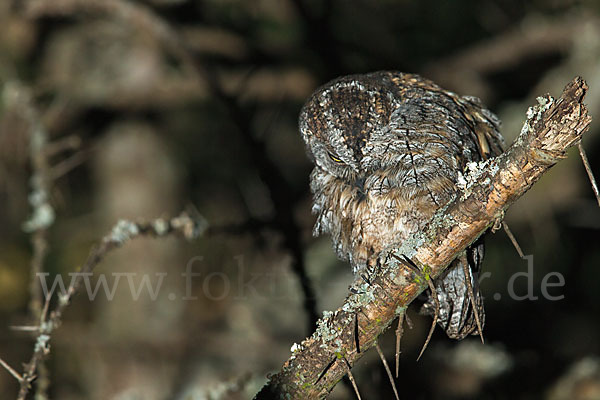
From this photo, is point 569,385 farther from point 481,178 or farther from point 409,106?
point 481,178

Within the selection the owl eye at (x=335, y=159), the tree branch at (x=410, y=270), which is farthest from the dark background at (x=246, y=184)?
the tree branch at (x=410, y=270)

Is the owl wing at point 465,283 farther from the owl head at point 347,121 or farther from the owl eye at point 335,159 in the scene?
the owl eye at point 335,159

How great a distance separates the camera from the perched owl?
2.76 meters

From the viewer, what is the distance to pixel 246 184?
6.79 m

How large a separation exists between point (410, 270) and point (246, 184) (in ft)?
16.1

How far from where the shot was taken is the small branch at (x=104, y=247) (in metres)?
2.19

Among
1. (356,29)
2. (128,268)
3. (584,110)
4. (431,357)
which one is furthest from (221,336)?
(584,110)

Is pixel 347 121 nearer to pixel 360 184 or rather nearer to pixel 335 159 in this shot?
pixel 335 159

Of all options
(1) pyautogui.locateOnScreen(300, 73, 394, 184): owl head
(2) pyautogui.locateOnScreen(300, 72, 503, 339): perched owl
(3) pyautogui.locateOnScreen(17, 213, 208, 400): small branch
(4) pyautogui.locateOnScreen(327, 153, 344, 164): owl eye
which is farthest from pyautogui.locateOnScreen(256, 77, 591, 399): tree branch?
(4) pyautogui.locateOnScreen(327, 153, 344, 164): owl eye

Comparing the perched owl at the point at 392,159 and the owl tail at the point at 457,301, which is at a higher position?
the perched owl at the point at 392,159

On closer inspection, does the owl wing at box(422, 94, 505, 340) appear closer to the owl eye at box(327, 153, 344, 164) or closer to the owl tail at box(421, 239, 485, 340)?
the owl tail at box(421, 239, 485, 340)

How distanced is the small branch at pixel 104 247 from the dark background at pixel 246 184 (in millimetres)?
2091

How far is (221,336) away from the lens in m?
5.36

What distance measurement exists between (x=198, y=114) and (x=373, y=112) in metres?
4.80
